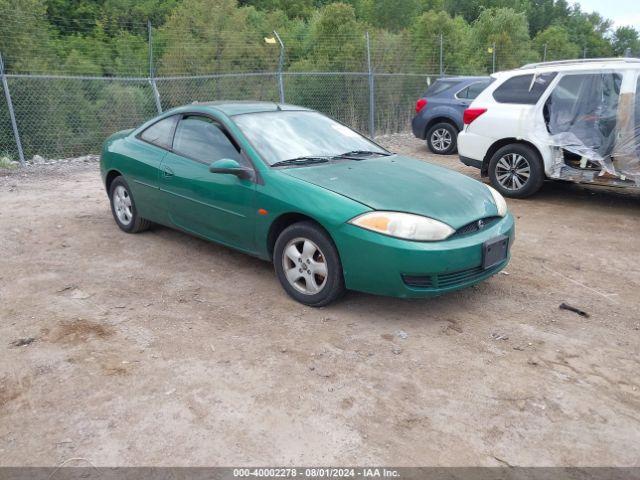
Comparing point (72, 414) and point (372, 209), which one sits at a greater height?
point (372, 209)

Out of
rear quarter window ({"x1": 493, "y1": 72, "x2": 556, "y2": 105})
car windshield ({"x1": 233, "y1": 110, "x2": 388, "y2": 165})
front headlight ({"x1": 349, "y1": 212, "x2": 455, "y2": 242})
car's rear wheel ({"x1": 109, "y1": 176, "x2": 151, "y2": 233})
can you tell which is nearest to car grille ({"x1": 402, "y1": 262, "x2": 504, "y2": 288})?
front headlight ({"x1": 349, "y1": 212, "x2": 455, "y2": 242})

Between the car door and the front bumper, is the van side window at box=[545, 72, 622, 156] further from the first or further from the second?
the car door

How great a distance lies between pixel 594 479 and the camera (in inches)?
93.4

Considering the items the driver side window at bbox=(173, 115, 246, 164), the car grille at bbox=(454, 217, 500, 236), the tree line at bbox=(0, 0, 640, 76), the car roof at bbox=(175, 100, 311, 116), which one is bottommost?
the car grille at bbox=(454, 217, 500, 236)

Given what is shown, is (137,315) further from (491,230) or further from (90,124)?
(90,124)

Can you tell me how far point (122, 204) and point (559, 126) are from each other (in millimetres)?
5328

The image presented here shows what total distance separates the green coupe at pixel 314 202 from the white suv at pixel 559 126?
288 cm

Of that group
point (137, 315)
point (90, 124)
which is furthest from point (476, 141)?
point (90, 124)

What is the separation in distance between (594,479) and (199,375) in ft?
6.78

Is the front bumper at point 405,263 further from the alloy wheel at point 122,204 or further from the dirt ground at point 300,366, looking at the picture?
the alloy wheel at point 122,204

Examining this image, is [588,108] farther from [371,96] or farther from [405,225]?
[371,96]

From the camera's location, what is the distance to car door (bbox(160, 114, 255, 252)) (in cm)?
432

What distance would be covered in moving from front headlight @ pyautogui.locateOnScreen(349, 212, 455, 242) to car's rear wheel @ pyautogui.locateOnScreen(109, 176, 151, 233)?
290 centimetres

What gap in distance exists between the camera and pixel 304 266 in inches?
156
